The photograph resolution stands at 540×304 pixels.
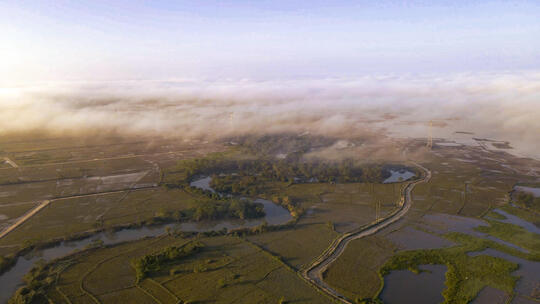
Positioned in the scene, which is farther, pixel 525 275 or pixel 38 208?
pixel 38 208

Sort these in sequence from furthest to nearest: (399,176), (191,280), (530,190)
Result: 1. (399,176)
2. (530,190)
3. (191,280)

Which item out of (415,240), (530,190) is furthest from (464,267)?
(530,190)

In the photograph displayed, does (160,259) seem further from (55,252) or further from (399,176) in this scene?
(399,176)

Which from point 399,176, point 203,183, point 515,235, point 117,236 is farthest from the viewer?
point 399,176

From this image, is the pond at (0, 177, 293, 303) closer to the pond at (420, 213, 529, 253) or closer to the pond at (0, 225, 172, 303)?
the pond at (0, 225, 172, 303)

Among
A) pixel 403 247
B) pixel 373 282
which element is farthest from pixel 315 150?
pixel 373 282

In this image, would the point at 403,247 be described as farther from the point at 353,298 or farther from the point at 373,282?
the point at 353,298

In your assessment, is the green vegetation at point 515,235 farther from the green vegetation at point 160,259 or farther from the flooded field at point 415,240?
the green vegetation at point 160,259
